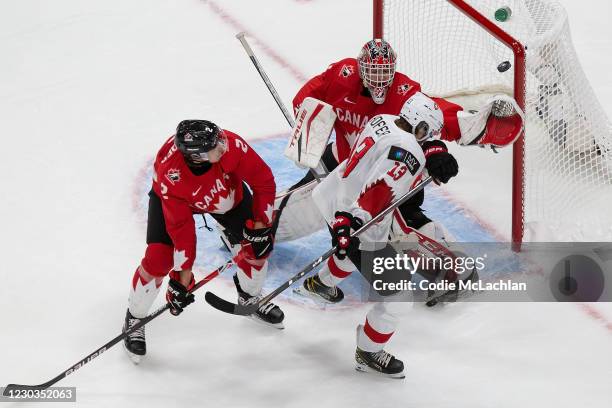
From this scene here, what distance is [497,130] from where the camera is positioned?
429cm

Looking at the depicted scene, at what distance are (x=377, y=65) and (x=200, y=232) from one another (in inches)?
49.7

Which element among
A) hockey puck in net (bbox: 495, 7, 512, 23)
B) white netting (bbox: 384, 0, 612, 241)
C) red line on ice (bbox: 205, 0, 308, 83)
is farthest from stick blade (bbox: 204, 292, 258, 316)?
red line on ice (bbox: 205, 0, 308, 83)

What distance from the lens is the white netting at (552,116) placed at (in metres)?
4.65

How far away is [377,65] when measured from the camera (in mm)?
4137

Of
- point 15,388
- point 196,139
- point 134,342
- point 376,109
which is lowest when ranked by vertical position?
point 15,388

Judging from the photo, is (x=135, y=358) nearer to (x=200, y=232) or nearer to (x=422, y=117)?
(x=200, y=232)

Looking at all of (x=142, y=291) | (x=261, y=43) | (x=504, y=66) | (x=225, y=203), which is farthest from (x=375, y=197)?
(x=261, y=43)

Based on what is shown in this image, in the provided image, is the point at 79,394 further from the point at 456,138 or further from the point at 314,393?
the point at 456,138

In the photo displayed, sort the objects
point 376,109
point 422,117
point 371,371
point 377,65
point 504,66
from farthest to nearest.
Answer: point 504,66, point 376,109, point 377,65, point 371,371, point 422,117

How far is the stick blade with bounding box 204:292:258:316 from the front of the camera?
12.7ft

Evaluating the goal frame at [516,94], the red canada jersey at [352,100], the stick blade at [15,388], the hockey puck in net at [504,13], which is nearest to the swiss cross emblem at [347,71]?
the red canada jersey at [352,100]

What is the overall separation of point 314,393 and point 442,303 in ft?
2.40

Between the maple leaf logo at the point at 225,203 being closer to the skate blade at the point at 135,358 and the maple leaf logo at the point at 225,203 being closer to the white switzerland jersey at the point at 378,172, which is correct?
the white switzerland jersey at the point at 378,172

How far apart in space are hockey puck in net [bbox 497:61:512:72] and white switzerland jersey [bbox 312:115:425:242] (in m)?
0.88
